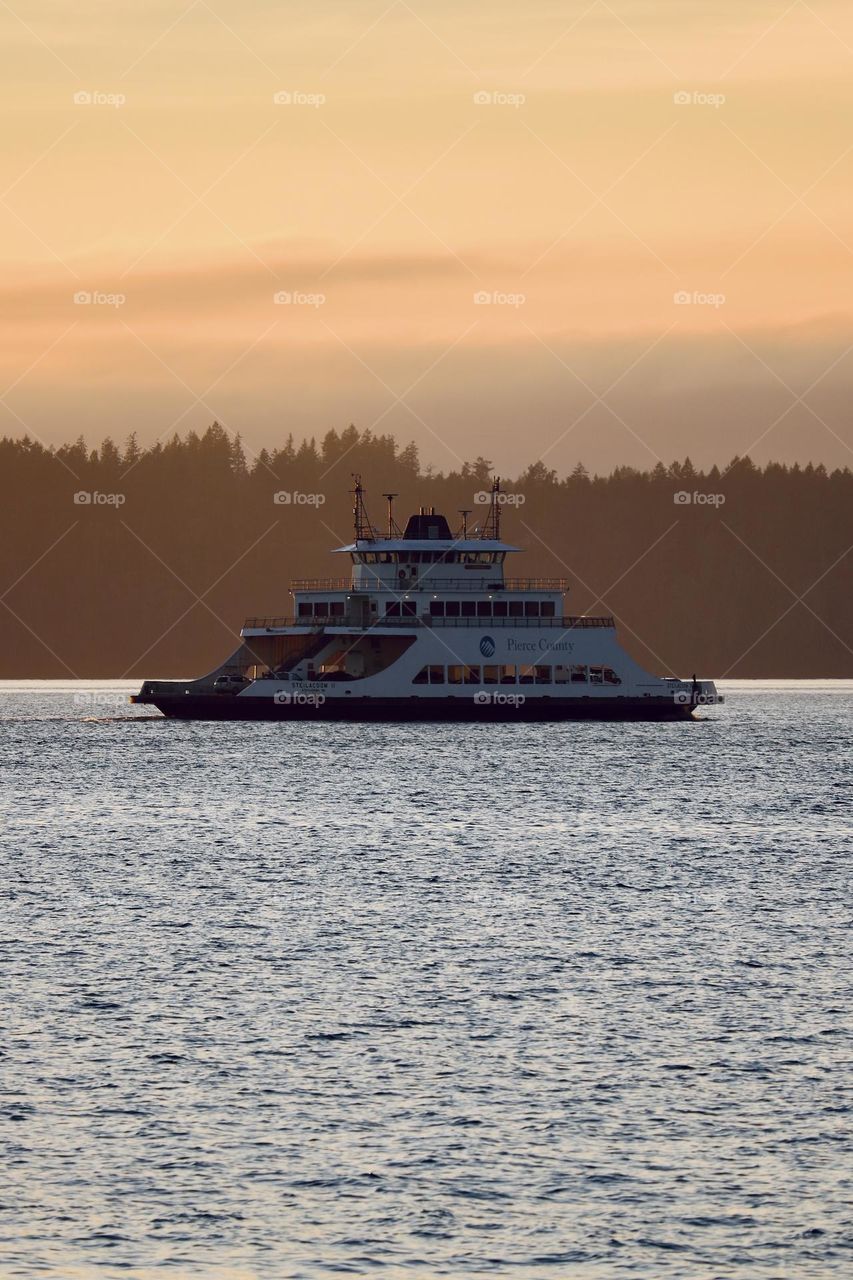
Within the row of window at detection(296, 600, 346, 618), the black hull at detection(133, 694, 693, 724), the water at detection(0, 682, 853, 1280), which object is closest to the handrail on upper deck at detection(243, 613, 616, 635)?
the row of window at detection(296, 600, 346, 618)

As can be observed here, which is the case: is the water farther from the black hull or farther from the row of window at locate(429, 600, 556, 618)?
the row of window at locate(429, 600, 556, 618)

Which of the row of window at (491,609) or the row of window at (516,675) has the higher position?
the row of window at (491,609)

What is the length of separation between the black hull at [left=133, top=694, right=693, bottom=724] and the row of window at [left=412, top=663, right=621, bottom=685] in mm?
1313

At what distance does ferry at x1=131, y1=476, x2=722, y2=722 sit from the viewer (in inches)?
4530

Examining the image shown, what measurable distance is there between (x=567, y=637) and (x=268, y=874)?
6720cm

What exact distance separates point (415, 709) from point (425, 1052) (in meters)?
87.4

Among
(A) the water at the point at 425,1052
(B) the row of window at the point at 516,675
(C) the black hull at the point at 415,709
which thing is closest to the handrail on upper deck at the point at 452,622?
(B) the row of window at the point at 516,675

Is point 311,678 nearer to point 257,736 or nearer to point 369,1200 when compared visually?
point 257,736

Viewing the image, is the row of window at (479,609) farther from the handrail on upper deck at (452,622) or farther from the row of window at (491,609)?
the handrail on upper deck at (452,622)

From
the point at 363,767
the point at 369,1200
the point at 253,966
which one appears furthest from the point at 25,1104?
the point at 363,767

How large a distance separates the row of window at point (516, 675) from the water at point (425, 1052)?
2095 inches

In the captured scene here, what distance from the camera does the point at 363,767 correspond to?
92.1 metres

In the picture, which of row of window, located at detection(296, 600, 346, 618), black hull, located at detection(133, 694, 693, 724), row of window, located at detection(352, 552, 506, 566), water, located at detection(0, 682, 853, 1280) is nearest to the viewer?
water, located at detection(0, 682, 853, 1280)

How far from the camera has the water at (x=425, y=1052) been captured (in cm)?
1911
